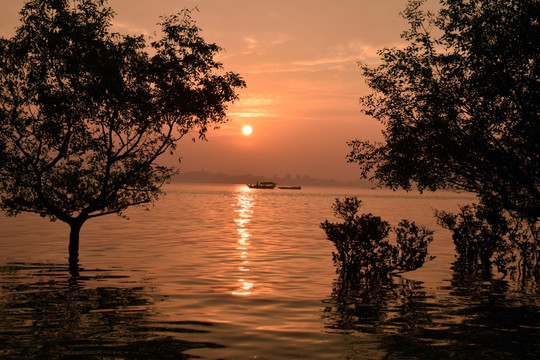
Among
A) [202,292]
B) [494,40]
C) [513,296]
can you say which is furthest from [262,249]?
[494,40]

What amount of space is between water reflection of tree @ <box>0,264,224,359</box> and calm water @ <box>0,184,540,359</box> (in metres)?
0.04

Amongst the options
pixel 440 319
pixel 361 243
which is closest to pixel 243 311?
pixel 440 319

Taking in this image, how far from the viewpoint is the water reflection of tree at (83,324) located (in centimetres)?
1403

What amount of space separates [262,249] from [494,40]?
2618 centimetres

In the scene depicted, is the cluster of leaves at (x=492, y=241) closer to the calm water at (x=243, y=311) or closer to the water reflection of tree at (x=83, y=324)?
the calm water at (x=243, y=311)

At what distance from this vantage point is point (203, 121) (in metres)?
30.2

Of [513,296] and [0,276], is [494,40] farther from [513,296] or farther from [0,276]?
[0,276]

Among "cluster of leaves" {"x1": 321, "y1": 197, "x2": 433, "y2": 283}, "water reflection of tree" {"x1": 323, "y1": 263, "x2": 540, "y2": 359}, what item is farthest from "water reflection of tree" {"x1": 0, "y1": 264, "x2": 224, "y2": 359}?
"cluster of leaves" {"x1": 321, "y1": 197, "x2": 433, "y2": 283}

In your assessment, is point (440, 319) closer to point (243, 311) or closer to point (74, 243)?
point (243, 311)

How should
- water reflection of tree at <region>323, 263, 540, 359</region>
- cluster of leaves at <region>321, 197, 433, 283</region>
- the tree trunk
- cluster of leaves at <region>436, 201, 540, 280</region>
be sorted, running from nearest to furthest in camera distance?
water reflection of tree at <region>323, 263, 540, 359</region>
cluster of leaves at <region>321, 197, 433, 283</region>
the tree trunk
cluster of leaves at <region>436, 201, 540, 280</region>

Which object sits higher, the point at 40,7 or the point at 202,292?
the point at 40,7

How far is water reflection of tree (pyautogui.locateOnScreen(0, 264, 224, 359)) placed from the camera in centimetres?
1403

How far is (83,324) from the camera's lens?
1717 centimetres

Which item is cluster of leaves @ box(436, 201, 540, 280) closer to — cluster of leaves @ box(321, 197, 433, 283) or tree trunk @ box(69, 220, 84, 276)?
cluster of leaves @ box(321, 197, 433, 283)
